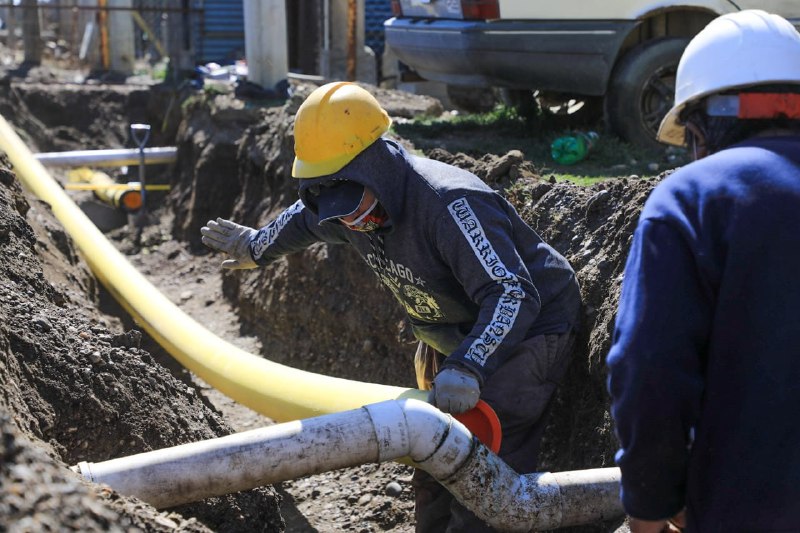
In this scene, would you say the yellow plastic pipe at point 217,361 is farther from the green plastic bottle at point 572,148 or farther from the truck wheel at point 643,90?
the truck wheel at point 643,90

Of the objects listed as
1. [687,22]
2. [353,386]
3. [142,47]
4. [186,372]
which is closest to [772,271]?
[353,386]

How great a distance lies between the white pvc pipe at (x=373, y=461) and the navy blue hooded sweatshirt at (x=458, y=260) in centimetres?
29

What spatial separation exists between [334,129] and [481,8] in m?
4.12

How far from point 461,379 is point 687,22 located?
4970mm

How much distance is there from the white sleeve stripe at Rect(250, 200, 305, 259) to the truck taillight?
3.59 meters

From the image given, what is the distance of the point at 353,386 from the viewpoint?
382cm

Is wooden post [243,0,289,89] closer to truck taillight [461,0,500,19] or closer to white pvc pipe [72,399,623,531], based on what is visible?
truck taillight [461,0,500,19]

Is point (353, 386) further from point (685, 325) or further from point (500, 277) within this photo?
point (685, 325)

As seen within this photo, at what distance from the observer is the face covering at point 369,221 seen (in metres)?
3.35

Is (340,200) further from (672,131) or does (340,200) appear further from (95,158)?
(95,158)

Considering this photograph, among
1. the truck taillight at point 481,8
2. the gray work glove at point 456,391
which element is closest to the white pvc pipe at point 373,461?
the gray work glove at point 456,391

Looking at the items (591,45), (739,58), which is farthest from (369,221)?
(591,45)

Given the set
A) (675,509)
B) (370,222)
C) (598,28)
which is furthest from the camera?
(598,28)

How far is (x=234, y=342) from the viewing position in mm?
7160
